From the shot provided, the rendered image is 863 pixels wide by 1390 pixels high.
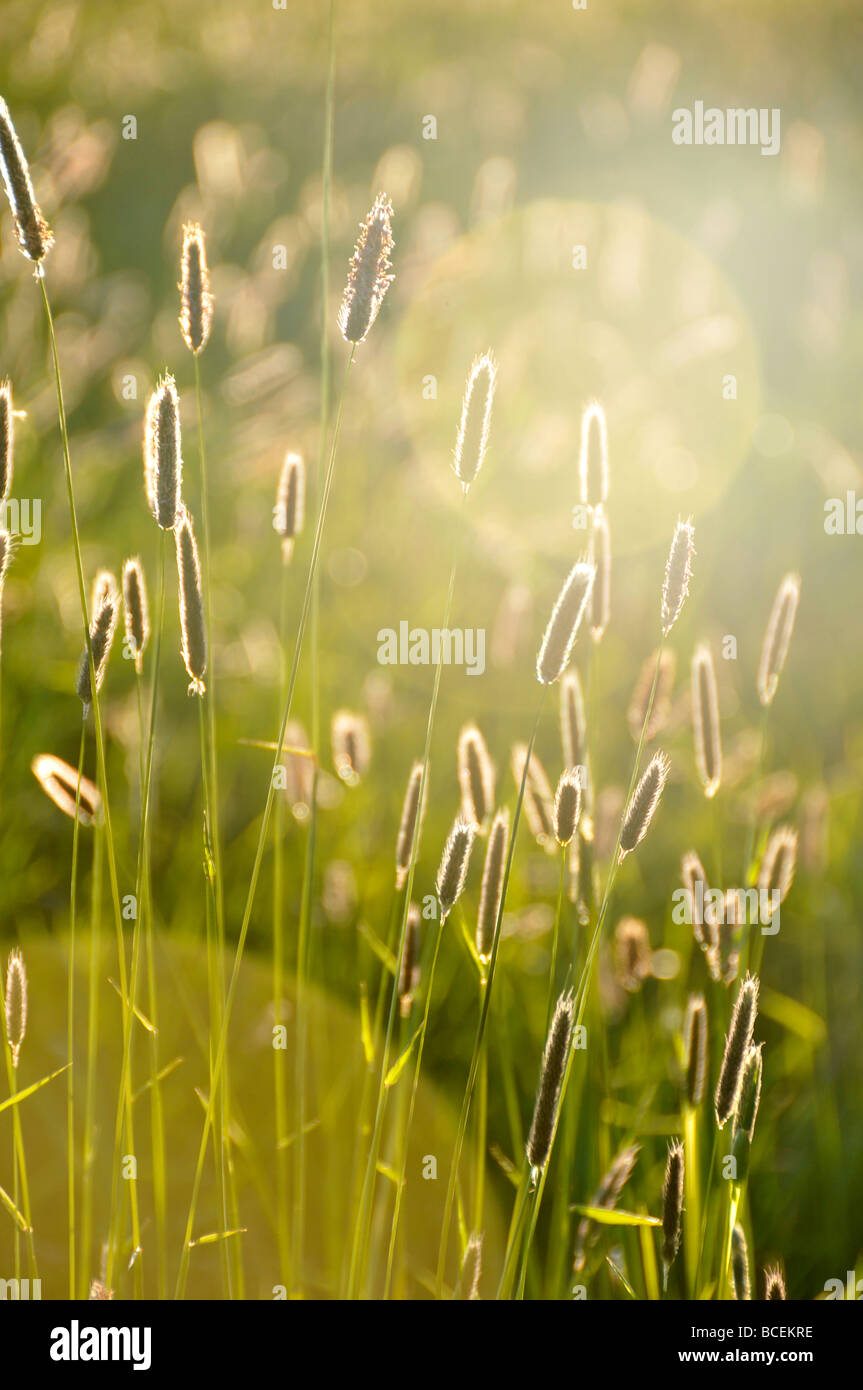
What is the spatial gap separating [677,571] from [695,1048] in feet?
1.34

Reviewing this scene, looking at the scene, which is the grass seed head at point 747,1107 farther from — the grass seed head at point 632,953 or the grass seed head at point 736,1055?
the grass seed head at point 632,953

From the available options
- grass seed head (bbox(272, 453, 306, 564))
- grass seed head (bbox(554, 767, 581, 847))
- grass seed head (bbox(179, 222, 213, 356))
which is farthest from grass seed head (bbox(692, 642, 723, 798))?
grass seed head (bbox(179, 222, 213, 356))

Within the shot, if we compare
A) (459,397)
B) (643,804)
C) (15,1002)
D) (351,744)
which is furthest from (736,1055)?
(459,397)

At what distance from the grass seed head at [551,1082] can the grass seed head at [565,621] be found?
0.82 feet

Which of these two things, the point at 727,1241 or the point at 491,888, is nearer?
the point at 491,888

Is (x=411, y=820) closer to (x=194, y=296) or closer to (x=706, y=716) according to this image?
(x=706, y=716)

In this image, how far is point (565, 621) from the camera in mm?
729

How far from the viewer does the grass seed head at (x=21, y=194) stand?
0.69 meters

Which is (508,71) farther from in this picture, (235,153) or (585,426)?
(585,426)

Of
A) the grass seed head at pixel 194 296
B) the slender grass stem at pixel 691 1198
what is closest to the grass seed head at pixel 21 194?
the grass seed head at pixel 194 296

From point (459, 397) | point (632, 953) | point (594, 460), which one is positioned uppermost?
point (459, 397)

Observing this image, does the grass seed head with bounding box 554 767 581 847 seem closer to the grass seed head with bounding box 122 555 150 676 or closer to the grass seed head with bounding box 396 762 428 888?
the grass seed head with bounding box 396 762 428 888

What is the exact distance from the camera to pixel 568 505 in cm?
197
